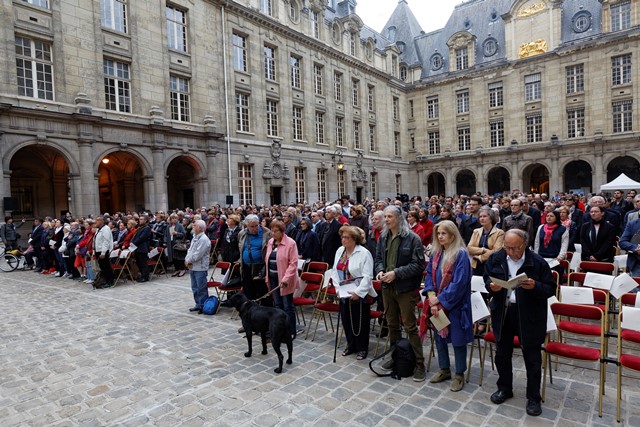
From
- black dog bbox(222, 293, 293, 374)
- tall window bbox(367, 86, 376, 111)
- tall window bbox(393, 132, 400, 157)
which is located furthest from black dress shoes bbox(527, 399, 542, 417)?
tall window bbox(393, 132, 400, 157)

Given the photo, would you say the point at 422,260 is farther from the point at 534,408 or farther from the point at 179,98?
the point at 179,98

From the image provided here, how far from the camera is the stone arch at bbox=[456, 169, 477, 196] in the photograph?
128 ft

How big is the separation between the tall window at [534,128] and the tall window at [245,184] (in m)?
25.4

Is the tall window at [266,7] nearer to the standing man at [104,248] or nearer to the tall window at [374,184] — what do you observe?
the tall window at [374,184]

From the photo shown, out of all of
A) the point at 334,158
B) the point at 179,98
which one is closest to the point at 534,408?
the point at 179,98

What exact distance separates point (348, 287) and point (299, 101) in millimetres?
24457

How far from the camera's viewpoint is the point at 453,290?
4.07 metres

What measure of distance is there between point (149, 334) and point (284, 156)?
68.7 feet

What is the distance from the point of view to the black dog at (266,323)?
4.89m

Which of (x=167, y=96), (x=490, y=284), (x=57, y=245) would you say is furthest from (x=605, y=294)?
(x=167, y=96)

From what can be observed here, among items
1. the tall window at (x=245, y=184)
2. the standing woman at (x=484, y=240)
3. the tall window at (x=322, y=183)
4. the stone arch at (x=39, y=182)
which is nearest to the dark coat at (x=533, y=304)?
the standing woman at (x=484, y=240)

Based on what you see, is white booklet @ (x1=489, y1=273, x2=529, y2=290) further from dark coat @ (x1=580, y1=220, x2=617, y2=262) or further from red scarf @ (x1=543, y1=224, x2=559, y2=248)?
dark coat @ (x1=580, y1=220, x2=617, y2=262)

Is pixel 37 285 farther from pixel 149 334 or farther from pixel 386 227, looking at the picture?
pixel 386 227

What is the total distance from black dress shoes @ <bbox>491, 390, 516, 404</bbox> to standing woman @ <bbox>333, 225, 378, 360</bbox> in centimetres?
175
